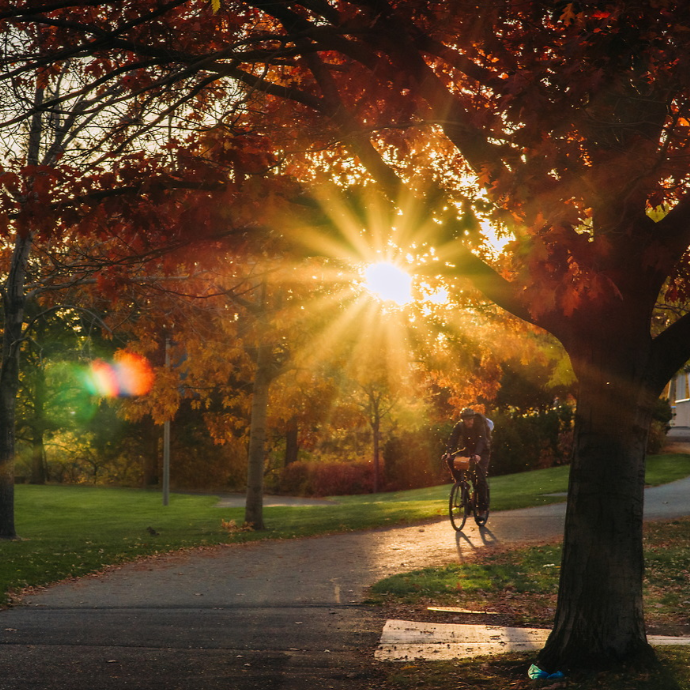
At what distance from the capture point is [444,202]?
605 cm

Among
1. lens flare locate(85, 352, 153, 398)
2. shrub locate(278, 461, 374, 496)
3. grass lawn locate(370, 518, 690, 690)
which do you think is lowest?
shrub locate(278, 461, 374, 496)

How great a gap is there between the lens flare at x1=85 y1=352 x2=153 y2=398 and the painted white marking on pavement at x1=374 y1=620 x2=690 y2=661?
10.1m

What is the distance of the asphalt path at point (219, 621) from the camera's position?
584 centimetres

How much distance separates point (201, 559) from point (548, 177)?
9354mm

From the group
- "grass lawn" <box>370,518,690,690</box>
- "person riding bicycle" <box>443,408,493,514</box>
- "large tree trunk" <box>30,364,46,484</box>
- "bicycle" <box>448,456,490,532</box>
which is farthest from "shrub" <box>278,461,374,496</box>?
"grass lawn" <box>370,518,690,690</box>

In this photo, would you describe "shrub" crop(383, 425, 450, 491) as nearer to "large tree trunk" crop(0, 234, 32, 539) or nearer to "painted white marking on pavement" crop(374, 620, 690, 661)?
"large tree trunk" crop(0, 234, 32, 539)

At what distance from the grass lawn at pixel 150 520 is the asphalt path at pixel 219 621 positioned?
88 cm

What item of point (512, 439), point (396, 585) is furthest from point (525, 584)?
point (512, 439)

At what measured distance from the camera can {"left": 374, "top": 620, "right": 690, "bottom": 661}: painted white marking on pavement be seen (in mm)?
6305

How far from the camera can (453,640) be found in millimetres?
6750

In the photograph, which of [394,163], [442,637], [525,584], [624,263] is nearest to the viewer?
[624,263]

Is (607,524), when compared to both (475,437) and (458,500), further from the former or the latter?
(458,500)

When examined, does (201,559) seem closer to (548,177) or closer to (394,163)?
(394,163)

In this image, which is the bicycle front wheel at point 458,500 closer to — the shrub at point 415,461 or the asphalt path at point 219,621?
the asphalt path at point 219,621
